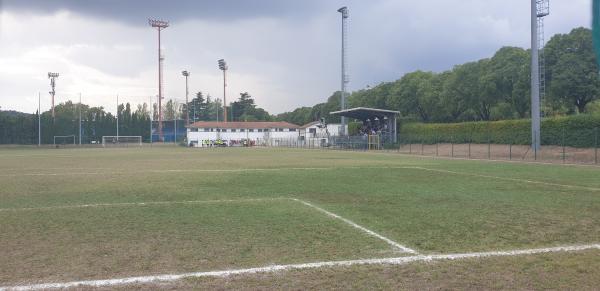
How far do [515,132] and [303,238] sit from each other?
136ft

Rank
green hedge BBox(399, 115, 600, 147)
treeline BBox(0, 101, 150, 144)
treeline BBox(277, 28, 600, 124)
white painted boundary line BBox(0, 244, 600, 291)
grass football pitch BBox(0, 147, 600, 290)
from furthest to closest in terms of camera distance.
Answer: treeline BBox(0, 101, 150, 144) → treeline BBox(277, 28, 600, 124) → green hedge BBox(399, 115, 600, 147) → grass football pitch BBox(0, 147, 600, 290) → white painted boundary line BBox(0, 244, 600, 291)

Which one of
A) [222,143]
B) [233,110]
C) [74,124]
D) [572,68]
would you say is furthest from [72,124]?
[572,68]

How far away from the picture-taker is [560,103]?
49.1 meters

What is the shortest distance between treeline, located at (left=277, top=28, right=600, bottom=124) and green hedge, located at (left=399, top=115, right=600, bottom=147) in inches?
157

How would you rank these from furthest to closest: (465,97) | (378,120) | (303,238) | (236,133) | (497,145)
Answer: (236,133) → (378,120) → (465,97) → (497,145) → (303,238)

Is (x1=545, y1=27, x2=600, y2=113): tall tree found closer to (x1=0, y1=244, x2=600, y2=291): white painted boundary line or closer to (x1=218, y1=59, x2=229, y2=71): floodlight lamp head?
(x1=0, y1=244, x2=600, y2=291): white painted boundary line

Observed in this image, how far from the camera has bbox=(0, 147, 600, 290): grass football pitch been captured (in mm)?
5418

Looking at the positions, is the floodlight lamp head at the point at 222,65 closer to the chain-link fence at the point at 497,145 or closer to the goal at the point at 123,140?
the goal at the point at 123,140

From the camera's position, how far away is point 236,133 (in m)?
94.7

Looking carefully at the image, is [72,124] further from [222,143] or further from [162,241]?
[162,241]

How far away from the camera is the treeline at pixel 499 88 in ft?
140

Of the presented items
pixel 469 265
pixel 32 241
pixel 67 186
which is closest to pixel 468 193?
pixel 469 265

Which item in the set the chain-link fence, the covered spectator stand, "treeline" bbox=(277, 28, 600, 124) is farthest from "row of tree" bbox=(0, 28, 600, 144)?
the covered spectator stand

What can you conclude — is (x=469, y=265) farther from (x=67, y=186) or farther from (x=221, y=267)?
(x=67, y=186)
